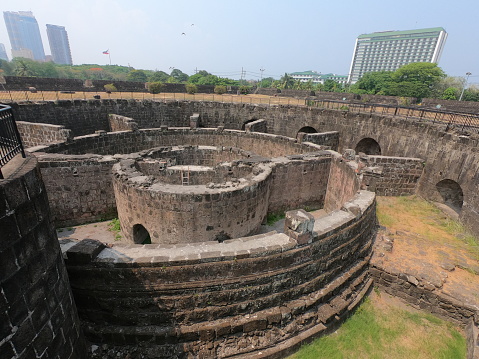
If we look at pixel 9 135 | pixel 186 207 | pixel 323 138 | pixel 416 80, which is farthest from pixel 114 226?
pixel 416 80

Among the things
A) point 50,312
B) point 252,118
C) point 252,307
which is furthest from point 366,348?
point 252,118

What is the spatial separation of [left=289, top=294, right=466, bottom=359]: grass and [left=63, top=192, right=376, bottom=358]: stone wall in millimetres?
353

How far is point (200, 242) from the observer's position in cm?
617

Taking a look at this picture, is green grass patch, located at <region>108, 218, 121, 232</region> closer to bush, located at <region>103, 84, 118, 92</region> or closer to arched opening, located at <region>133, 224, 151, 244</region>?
arched opening, located at <region>133, 224, 151, 244</region>

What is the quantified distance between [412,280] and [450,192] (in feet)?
28.1

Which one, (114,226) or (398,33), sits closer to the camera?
(114,226)

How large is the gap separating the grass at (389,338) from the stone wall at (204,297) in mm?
353

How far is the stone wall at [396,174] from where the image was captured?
13133 millimetres

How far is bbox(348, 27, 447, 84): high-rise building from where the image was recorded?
465 ft

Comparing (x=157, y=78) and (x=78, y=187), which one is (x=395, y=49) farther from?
(x=78, y=187)

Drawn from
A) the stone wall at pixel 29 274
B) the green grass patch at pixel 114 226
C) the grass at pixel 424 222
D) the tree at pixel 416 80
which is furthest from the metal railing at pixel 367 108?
the tree at pixel 416 80

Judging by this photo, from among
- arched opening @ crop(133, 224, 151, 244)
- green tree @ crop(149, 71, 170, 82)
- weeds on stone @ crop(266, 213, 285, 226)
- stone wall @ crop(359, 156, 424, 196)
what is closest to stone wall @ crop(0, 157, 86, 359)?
arched opening @ crop(133, 224, 151, 244)

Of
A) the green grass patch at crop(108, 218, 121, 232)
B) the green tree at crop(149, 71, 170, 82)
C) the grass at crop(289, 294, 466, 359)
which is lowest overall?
the green grass patch at crop(108, 218, 121, 232)

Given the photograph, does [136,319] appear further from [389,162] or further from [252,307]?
[389,162]
